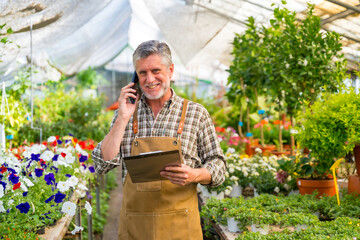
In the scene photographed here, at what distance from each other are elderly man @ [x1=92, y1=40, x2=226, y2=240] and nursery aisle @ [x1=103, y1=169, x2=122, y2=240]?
3003mm

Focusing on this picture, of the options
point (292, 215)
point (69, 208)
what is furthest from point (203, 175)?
point (69, 208)

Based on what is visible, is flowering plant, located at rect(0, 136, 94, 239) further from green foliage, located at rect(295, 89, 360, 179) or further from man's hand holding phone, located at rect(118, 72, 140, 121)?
green foliage, located at rect(295, 89, 360, 179)

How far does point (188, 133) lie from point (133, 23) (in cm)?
746

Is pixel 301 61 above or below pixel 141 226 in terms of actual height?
above

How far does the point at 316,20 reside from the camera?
12.5ft

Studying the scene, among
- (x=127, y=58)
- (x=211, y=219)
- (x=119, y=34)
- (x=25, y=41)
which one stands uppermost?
(x=127, y=58)

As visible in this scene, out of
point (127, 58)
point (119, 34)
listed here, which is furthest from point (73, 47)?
point (127, 58)

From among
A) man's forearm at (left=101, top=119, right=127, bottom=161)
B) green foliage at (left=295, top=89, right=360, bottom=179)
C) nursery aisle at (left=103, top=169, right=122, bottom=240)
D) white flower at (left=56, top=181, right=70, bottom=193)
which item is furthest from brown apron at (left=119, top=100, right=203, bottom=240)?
nursery aisle at (left=103, top=169, right=122, bottom=240)

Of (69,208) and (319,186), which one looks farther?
(319,186)

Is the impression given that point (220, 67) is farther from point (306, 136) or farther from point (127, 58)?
point (306, 136)

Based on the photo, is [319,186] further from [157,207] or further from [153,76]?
[153,76]

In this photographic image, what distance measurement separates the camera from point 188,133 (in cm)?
200

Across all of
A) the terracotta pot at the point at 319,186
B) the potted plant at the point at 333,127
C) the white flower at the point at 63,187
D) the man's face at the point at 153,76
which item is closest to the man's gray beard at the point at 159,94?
the man's face at the point at 153,76

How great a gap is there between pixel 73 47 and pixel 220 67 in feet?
21.1
